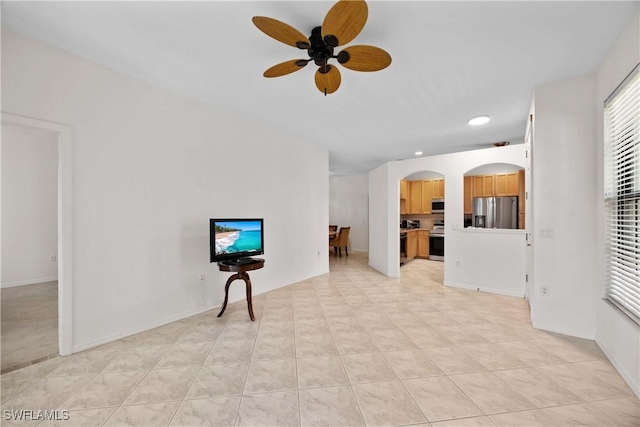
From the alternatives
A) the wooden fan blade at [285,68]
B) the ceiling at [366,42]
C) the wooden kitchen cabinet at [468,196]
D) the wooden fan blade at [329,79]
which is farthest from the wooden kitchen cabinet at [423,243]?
the wooden fan blade at [285,68]

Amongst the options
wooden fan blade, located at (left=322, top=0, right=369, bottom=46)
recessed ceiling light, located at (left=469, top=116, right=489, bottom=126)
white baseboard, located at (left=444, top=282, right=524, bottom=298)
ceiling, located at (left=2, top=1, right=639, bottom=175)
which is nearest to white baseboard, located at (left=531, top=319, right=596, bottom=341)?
white baseboard, located at (left=444, top=282, right=524, bottom=298)

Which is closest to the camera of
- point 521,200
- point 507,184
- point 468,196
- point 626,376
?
point 626,376

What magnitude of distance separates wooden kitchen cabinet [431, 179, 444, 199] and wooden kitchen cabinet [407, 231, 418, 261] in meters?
1.21

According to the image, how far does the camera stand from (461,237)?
4.93 metres

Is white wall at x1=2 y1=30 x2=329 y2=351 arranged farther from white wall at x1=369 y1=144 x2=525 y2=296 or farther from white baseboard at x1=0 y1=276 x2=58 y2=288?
white baseboard at x1=0 y1=276 x2=58 y2=288

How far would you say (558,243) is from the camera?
9.78 feet

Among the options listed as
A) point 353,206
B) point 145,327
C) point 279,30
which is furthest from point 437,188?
point 145,327

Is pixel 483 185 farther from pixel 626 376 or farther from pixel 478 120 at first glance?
pixel 626 376

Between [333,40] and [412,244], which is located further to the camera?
[412,244]

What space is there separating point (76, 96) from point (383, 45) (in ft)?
9.36

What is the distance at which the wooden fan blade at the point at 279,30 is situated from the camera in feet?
5.52

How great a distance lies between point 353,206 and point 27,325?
→ 812 centimetres

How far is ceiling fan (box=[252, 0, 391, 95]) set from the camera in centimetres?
165

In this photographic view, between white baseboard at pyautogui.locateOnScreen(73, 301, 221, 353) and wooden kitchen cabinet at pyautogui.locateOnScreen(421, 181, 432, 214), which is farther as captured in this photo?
wooden kitchen cabinet at pyautogui.locateOnScreen(421, 181, 432, 214)
